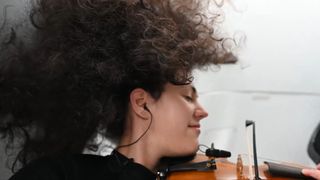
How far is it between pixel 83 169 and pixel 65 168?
0.04 metres

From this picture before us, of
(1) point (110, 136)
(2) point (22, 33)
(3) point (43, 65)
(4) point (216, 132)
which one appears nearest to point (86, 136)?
(1) point (110, 136)

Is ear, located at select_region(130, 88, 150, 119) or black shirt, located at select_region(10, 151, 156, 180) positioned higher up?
ear, located at select_region(130, 88, 150, 119)

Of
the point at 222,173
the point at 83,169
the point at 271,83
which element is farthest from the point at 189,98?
the point at 271,83

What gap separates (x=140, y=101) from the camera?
42.4 inches

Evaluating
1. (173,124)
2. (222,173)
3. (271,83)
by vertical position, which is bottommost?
(222,173)

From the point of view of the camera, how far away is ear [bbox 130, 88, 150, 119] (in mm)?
1075

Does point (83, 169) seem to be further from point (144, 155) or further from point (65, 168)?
point (144, 155)

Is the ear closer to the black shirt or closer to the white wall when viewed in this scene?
the black shirt

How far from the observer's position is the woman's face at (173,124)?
106 cm

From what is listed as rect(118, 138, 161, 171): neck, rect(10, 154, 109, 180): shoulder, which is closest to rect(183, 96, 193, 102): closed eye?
rect(118, 138, 161, 171): neck

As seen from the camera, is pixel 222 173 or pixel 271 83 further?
pixel 271 83

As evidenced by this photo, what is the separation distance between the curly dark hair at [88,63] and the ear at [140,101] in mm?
18

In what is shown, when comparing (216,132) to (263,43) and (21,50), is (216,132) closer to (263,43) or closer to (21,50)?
(263,43)

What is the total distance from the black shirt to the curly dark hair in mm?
114
